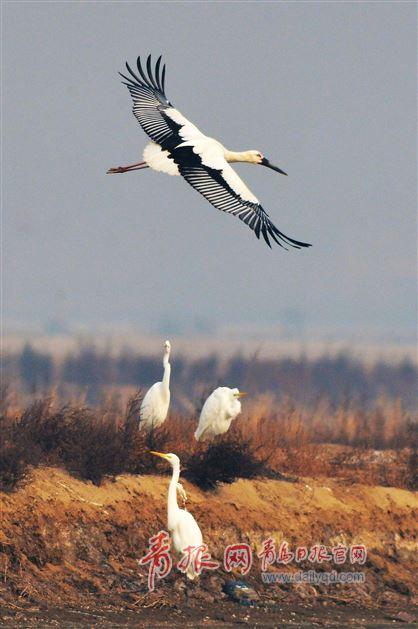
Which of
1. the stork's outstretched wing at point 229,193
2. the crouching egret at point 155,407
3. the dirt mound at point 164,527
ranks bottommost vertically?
the dirt mound at point 164,527

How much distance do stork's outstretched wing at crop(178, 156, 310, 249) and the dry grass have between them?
2772mm

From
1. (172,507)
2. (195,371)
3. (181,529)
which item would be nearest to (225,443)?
(172,507)

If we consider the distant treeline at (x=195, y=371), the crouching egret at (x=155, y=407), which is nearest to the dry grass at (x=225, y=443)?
the crouching egret at (x=155, y=407)

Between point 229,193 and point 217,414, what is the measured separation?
273cm

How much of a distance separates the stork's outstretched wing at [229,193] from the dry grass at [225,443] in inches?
109

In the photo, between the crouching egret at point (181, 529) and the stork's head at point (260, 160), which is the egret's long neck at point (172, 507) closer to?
the crouching egret at point (181, 529)

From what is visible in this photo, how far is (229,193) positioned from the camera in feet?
52.9

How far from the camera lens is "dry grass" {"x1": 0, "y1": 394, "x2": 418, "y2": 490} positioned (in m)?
16.8

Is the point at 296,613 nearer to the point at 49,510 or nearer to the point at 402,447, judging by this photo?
the point at 49,510

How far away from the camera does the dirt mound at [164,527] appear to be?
15289mm

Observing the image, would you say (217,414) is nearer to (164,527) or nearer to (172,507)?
(164,527)

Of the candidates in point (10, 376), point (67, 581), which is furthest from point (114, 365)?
point (67, 581)

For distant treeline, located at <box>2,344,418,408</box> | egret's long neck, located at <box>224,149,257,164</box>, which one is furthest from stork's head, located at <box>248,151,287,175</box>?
distant treeline, located at <box>2,344,418,408</box>

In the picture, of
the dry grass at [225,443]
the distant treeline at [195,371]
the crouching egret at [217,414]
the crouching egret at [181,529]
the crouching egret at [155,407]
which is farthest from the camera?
the distant treeline at [195,371]
